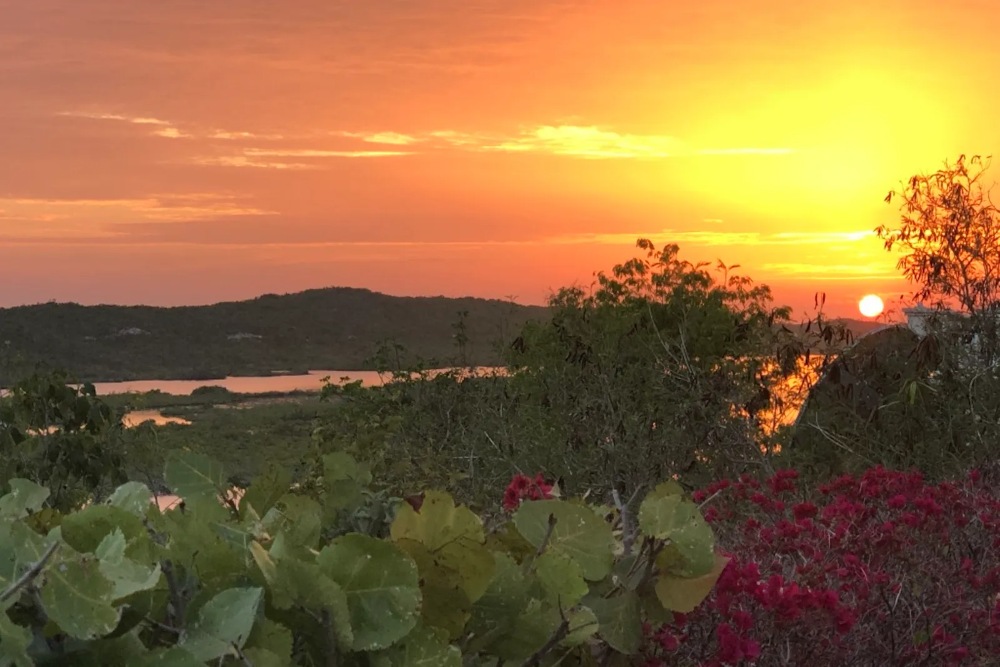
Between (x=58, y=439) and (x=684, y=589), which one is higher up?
(x=684, y=589)

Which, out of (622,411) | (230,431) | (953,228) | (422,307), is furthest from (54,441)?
(422,307)

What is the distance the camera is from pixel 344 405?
12586mm

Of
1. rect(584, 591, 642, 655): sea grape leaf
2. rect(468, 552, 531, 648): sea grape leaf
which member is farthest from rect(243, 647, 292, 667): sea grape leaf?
rect(584, 591, 642, 655): sea grape leaf

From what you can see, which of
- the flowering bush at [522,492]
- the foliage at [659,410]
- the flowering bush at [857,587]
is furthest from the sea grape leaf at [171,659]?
the foliage at [659,410]

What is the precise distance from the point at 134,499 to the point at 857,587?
9.96 feet

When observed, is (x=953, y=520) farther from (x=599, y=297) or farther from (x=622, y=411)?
(x=599, y=297)

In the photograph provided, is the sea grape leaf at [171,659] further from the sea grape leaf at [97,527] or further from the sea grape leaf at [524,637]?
the sea grape leaf at [524,637]

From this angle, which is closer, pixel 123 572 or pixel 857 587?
pixel 123 572

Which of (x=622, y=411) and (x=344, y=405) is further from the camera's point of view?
(x=344, y=405)

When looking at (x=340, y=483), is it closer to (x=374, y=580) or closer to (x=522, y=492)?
(x=374, y=580)

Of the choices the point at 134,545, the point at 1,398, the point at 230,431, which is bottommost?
the point at 230,431

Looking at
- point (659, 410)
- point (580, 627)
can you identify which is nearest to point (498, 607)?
point (580, 627)

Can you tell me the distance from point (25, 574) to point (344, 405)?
37.7 ft

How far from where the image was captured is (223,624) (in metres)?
1.29
